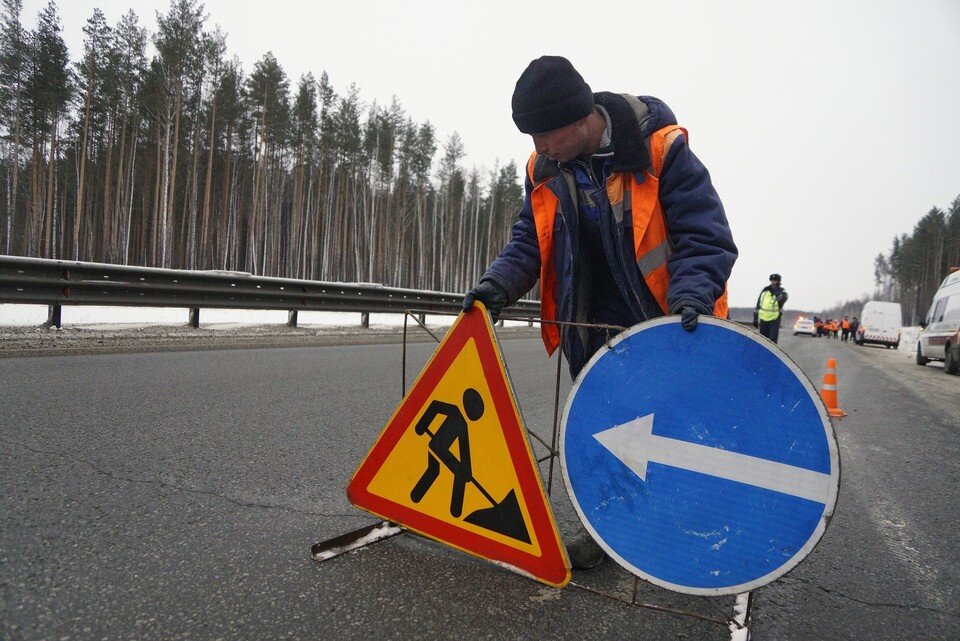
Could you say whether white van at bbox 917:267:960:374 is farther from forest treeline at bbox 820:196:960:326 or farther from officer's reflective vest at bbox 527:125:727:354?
forest treeline at bbox 820:196:960:326

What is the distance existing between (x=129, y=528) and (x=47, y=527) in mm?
286

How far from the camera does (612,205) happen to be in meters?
2.16

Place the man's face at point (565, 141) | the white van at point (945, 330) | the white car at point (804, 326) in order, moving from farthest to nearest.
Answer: the white car at point (804, 326), the white van at point (945, 330), the man's face at point (565, 141)

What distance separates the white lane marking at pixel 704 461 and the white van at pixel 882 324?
36.1 meters

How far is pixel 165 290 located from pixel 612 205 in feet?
28.9

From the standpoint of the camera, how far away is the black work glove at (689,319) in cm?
161

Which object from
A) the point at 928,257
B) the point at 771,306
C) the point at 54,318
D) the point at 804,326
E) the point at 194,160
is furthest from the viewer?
the point at 928,257

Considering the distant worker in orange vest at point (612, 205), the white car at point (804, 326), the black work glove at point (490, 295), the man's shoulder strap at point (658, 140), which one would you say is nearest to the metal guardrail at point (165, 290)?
the black work glove at point (490, 295)

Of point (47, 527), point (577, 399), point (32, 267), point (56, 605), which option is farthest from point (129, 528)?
point (32, 267)

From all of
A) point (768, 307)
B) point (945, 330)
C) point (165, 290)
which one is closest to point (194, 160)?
point (165, 290)

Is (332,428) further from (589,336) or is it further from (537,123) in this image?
(537,123)

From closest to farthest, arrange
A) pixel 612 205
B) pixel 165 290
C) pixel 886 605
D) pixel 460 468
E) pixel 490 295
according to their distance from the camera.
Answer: pixel 886 605
pixel 460 468
pixel 612 205
pixel 490 295
pixel 165 290

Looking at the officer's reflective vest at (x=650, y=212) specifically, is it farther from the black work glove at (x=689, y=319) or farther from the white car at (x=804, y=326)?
the white car at (x=804, y=326)

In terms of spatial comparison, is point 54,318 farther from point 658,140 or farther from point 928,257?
point 928,257
